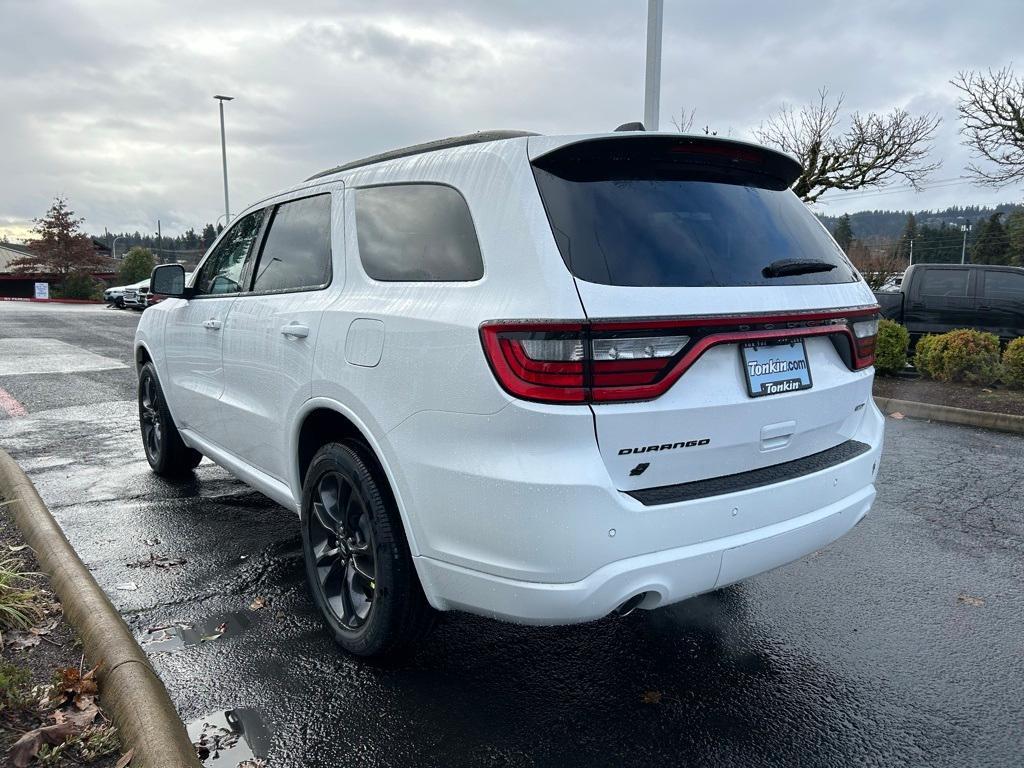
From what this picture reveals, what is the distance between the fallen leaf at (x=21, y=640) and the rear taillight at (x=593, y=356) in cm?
212

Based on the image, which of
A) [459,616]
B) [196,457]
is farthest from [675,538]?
[196,457]

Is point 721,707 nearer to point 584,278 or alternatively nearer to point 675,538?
point 675,538

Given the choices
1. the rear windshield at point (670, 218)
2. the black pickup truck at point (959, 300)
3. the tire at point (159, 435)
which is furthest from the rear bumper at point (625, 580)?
the black pickup truck at point (959, 300)

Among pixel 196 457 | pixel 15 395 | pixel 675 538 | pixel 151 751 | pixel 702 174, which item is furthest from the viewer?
pixel 15 395

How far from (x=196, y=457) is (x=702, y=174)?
4.41m

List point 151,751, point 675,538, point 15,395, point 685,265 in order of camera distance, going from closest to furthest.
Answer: point 151,751, point 675,538, point 685,265, point 15,395

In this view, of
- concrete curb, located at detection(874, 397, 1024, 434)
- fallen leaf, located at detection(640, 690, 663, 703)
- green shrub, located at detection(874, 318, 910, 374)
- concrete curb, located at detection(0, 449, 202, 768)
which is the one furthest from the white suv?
green shrub, located at detection(874, 318, 910, 374)

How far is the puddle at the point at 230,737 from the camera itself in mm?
2486

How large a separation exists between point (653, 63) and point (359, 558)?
29.5ft

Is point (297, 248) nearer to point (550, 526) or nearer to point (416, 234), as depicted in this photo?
point (416, 234)

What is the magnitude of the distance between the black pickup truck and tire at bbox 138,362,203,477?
10767 millimetres

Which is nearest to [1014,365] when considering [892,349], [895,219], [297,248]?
[892,349]

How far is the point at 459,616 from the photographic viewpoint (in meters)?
3.52

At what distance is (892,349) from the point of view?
35.2 feet
